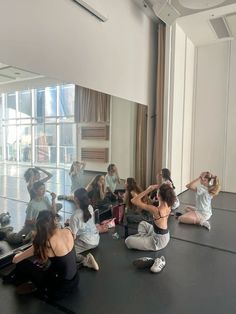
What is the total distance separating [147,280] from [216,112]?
5022mm

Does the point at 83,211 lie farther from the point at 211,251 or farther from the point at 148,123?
the point at 148,123

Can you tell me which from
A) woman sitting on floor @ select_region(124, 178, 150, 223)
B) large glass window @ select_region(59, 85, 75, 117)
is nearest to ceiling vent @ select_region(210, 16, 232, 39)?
large glass window @ select_region(59, 85, 75, 117)

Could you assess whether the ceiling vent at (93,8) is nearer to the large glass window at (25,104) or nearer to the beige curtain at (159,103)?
the large glass window at (25,104)

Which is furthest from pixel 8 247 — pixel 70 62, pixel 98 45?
pixel 98 45

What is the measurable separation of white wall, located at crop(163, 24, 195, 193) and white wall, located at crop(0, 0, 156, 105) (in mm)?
465

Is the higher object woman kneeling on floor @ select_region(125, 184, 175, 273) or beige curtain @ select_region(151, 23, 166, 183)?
beige curtain @ select_region(151, 23, 166, 183)

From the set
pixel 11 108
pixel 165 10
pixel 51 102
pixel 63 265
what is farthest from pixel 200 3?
pixel 63 265

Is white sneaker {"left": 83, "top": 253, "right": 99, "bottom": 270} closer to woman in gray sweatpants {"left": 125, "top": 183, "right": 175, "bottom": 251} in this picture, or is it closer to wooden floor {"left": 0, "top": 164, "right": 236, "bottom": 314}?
wooden floor {"left": 0, "top": 164, "right": 236, "bottom": 314}

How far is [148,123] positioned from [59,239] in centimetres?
366

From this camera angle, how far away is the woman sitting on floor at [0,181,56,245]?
2.94 m

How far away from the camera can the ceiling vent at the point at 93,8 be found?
3.22 m

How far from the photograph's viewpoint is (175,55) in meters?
5.18

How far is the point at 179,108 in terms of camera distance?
565 cm

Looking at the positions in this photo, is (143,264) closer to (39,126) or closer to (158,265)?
(158,265)
